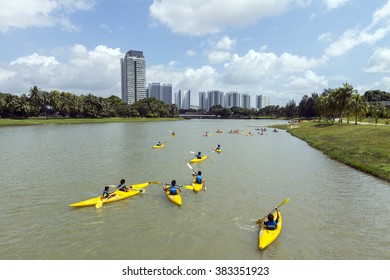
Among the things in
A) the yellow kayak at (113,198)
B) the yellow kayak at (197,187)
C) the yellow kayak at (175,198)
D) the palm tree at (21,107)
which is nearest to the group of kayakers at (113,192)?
the yellow kayak at (113,198)

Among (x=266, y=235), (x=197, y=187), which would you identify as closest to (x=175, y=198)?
(x=197, y=187)

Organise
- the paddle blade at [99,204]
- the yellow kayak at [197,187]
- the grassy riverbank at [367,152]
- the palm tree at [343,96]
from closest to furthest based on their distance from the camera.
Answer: the paddle blade at [99,204]
the yellow kayak at [197,187]
the grassy riverbank at [367,152]
the palm tree at [343,96]

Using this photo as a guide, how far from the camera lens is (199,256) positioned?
10.7 meters

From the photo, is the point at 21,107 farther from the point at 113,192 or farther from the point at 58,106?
the point at 113,192

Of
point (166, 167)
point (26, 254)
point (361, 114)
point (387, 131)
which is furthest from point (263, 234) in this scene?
point (361, 114)

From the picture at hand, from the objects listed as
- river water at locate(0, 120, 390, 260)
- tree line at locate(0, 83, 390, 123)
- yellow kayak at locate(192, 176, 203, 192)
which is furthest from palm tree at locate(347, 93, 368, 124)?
yellow kayak at locate(192, 176, 203, 192)

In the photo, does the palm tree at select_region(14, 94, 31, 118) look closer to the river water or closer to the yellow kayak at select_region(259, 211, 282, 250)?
the river water

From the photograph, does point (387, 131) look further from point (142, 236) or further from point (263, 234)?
point (142, 236)

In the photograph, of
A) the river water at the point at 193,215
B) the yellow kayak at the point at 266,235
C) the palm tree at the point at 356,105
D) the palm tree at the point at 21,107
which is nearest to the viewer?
the river water at the point at 193,215

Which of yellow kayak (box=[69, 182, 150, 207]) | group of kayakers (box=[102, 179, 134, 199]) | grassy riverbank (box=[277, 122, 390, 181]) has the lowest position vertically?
yellow kayak (box=[69, 182, 150, 207])

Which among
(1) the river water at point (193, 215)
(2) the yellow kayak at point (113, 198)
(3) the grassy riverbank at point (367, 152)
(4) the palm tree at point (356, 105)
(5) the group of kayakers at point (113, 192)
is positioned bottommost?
(1) the river water at point (193, 215)

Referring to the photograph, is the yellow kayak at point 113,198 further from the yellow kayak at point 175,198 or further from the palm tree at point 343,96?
the palm tree at point 343,96

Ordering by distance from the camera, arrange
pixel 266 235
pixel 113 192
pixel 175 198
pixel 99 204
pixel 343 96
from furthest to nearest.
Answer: pixel 343 96 < pixel 113 192 < pixel 175 198 < pixel 99 204 < pixel 266 235
